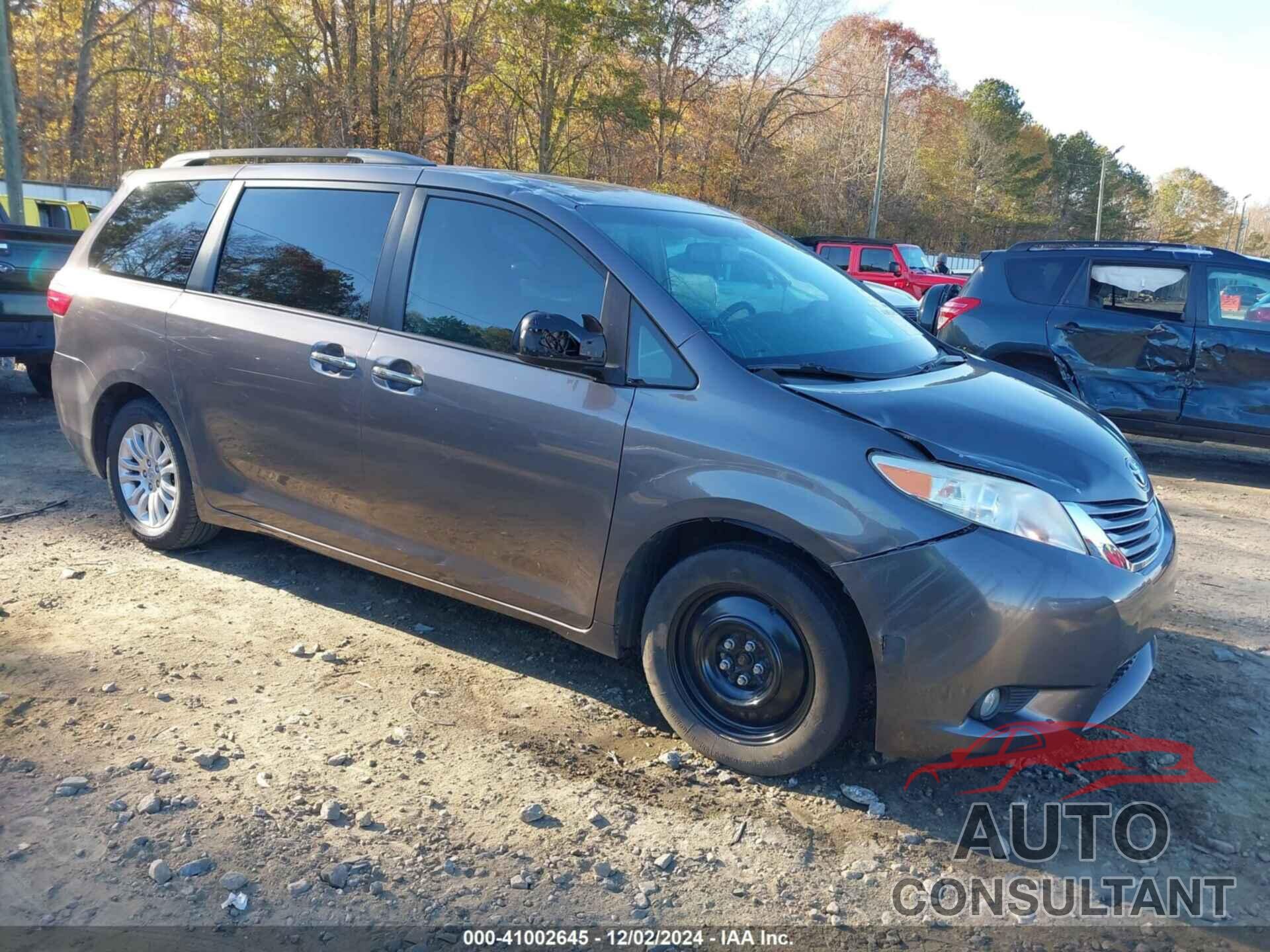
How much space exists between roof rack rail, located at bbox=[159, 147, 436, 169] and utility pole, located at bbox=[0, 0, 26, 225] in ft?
39.8

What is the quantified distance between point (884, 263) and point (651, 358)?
19.3 m

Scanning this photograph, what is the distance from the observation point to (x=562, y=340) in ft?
10.9

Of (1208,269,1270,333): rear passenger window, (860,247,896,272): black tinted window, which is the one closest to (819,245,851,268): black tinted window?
Result: (860,247,896,272): black tinted window

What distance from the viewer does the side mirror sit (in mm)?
3285

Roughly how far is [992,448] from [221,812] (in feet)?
8.36

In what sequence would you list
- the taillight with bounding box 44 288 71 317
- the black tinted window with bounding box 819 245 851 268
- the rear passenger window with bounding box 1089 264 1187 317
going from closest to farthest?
the taillight with bounding box 44 288 71 317 < the rear passenger window with bounding box 1089 264 1187 317 < the black tinted window with bounding box 819 245 851 268

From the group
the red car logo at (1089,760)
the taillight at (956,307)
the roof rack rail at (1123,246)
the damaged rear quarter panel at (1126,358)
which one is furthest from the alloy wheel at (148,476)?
the roof rack rail at (1123,246)

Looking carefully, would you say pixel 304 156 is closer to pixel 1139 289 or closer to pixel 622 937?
pixel 622 937

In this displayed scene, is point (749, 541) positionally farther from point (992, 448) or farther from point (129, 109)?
point (129, 109)

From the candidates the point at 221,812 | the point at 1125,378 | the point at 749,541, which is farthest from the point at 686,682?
the point at 1125,378

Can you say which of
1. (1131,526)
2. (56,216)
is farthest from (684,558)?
(56,216)

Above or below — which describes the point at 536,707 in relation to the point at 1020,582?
below

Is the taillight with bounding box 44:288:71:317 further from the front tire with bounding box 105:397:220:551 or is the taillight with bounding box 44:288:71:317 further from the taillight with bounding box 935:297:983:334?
the taillight with bounding box 935:297:983:334

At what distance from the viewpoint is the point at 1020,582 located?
2.78 metres
